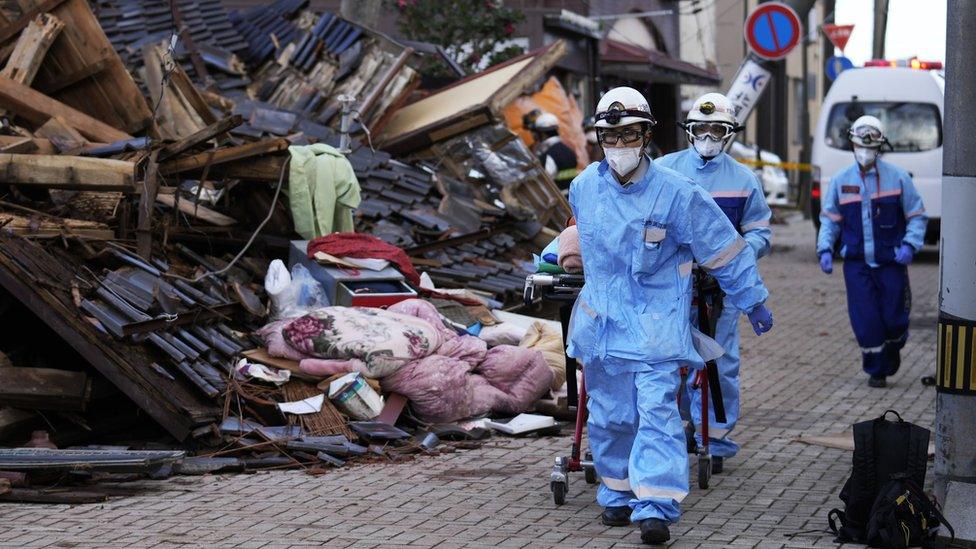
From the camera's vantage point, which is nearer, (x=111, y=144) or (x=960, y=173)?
(x=960, y=173)

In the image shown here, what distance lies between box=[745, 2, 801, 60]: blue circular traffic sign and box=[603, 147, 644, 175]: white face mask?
8231 mm

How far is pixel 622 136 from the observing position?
6527 mm

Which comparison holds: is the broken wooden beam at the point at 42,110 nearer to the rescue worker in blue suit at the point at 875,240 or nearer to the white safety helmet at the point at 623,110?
the rescue worker in blue suit at the point at 875,240

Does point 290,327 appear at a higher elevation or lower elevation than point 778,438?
higher

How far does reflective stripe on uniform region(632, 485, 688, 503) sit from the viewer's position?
6246 mm

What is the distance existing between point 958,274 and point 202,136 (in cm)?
496

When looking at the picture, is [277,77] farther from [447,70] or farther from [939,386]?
[939,386]

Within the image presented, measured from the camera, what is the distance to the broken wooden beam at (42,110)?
1119 cm

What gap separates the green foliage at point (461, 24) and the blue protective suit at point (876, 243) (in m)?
11.3

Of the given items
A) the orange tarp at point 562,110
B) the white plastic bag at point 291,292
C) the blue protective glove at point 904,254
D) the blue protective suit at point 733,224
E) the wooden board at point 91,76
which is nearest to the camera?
the blue protective suit at point 733,224

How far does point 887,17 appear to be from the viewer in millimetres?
34844

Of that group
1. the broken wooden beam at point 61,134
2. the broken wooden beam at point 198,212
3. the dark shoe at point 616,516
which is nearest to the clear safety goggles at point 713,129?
the dark shoe at point 616,516

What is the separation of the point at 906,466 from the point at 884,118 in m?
15.9

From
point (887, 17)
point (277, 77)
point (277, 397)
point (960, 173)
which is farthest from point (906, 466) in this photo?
point (887, 17)
